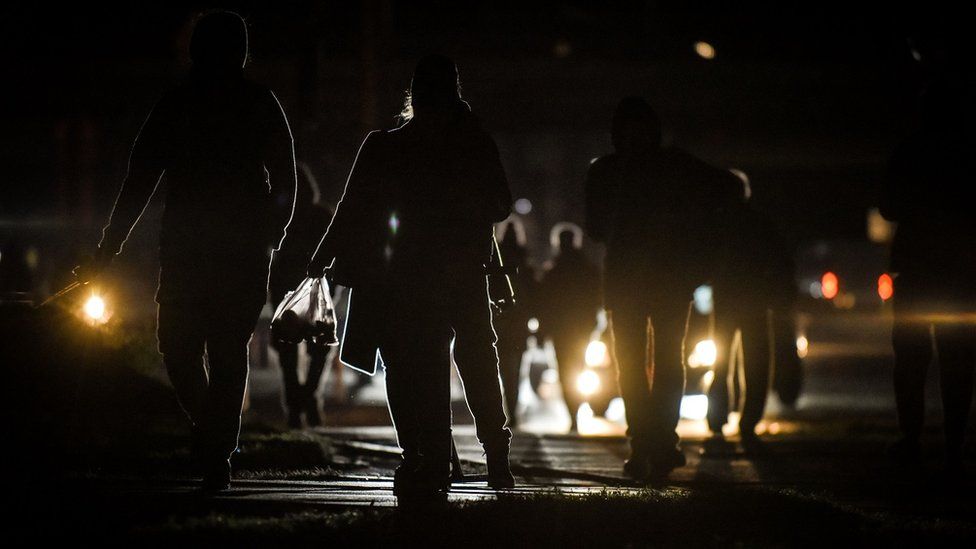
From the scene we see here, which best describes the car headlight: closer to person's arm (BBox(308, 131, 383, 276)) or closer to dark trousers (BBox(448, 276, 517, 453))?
dark trousers (BBox(448, 276, 517, 453))

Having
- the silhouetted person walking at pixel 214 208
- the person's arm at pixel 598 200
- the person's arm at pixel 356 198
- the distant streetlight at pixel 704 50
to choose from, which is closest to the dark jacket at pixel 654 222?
the person's arm at pixel 598 200

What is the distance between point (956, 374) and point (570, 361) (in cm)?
463

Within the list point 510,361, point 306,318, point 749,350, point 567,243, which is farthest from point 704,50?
point 306,318

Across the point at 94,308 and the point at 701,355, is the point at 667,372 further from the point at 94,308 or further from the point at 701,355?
the point at 701,355

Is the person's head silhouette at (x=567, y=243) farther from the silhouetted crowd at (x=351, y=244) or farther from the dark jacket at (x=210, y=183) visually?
the dark jacket at (x=210, y=183)

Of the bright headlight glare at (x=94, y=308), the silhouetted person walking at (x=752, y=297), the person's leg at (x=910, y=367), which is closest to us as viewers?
the person's leg at (x=910, y=367)

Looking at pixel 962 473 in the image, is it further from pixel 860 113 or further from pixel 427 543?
pixel 860 113

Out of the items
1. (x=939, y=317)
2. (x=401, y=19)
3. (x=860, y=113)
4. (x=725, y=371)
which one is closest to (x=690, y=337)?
(x=725, y=371)

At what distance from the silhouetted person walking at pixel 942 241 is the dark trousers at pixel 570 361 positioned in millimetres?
4174

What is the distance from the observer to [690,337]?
12.3 m

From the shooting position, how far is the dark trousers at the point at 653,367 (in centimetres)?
756

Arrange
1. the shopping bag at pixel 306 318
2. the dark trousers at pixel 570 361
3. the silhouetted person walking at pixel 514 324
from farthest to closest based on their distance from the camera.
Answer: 1. the dark trousers at pixel 570 361
2. the silhouetted person walking at pixel 514 324
3. the shopping bag at pixel 306 318

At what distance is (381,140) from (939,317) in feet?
12.1

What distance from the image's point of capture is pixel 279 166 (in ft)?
19.9
